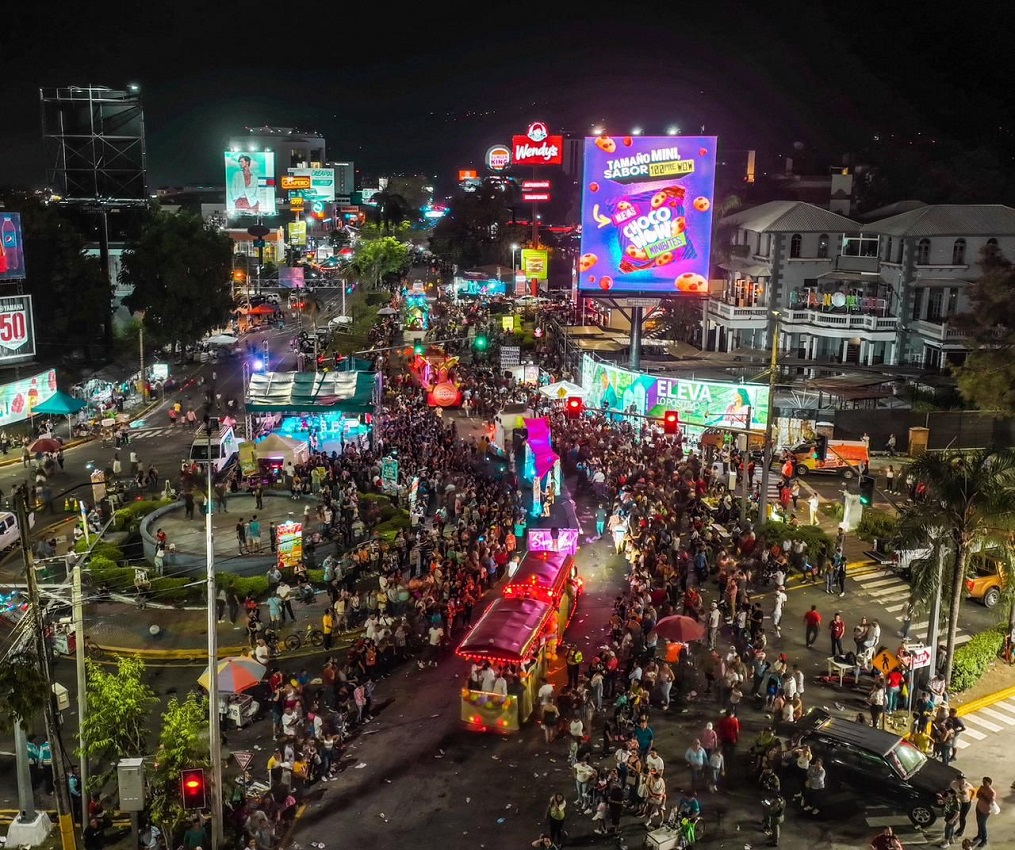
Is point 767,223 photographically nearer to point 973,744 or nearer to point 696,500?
point 696,500

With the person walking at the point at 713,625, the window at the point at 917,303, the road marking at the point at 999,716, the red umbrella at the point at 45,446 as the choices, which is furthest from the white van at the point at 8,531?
the window at the point at 917,303

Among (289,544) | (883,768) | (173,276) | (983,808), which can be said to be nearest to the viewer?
(983,808)

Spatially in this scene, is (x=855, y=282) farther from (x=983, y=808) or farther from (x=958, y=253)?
(x=983, y=808)

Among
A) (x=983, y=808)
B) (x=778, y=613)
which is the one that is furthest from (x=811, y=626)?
(x=983, y=808)

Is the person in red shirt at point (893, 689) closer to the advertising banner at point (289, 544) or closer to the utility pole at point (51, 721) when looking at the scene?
the utility pole at point (51, 721)

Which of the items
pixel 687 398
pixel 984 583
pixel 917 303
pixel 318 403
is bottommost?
pixel 984 583

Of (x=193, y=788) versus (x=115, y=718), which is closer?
(x=193, y=788)

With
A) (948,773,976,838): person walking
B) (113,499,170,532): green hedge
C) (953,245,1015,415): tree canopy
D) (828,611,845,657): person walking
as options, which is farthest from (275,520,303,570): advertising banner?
(953,245,1015,415): tree canopy

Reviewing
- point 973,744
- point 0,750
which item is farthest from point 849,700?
point 0,750
